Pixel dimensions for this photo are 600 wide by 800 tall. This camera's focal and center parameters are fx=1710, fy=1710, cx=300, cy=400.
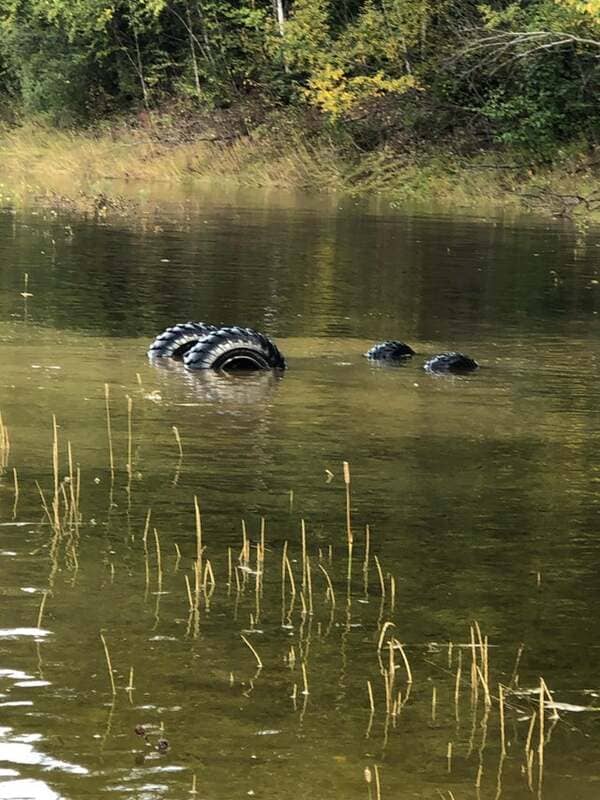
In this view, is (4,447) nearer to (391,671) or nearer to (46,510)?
(46,510)

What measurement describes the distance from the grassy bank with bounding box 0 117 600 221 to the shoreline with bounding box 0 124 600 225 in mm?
31

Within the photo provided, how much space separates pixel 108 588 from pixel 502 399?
6638 mm

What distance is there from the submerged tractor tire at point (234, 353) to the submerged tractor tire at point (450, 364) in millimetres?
1346

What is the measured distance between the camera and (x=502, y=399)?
45.1ft

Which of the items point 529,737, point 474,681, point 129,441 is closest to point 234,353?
point 129,441

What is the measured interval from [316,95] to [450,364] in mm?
33651

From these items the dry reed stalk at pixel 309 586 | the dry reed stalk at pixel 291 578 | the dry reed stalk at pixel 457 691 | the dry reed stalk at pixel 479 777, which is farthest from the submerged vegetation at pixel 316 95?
the dry reed stalk at pixel 479 777

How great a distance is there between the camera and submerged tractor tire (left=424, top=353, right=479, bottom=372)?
15156 millimetres

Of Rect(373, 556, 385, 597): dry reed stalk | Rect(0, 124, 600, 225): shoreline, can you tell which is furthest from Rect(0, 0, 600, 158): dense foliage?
Rect(373, 556, 385, 597): dry reed stalk

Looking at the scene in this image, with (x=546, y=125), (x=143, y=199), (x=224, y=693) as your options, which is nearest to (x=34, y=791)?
(x=224, y=693)

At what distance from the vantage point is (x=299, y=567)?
8.13 m

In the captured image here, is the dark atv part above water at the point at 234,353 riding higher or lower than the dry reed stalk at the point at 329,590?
higher

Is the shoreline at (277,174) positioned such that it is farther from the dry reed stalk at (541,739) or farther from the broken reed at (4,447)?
the dry reed stalk at (541,739)

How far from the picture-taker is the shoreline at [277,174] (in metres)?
38.0
